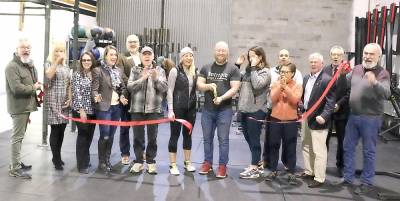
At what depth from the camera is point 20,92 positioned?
163 inches

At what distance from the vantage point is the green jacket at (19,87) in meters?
4.12

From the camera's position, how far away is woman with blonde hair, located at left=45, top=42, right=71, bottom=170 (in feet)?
14.5

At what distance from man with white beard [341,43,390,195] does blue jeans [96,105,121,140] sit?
240cm

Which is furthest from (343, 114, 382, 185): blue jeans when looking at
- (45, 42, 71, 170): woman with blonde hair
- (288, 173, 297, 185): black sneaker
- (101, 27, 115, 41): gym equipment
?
(101, 27, 115, 41): gym equipment

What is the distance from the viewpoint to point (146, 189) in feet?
13.6

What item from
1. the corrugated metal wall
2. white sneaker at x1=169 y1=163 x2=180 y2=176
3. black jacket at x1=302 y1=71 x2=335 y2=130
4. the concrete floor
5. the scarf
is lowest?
the concrete floor

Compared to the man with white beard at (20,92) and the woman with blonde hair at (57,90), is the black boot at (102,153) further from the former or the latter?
the man with white beard at (20,92)

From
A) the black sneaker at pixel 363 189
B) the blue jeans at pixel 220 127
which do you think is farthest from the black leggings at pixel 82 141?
the black sneaker at pixel 363 189

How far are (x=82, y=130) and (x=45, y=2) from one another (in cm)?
191

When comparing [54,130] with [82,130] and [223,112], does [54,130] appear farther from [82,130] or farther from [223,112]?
[223,112]

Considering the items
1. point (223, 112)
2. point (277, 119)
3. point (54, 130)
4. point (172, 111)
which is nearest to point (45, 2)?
point (54, 130)

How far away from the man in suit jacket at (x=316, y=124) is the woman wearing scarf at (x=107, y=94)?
1951mm

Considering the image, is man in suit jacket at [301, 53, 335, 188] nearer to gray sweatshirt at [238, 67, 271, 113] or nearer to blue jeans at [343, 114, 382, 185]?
blue jeans at [343, 114, 382, 185]

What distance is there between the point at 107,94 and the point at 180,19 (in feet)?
21.6
